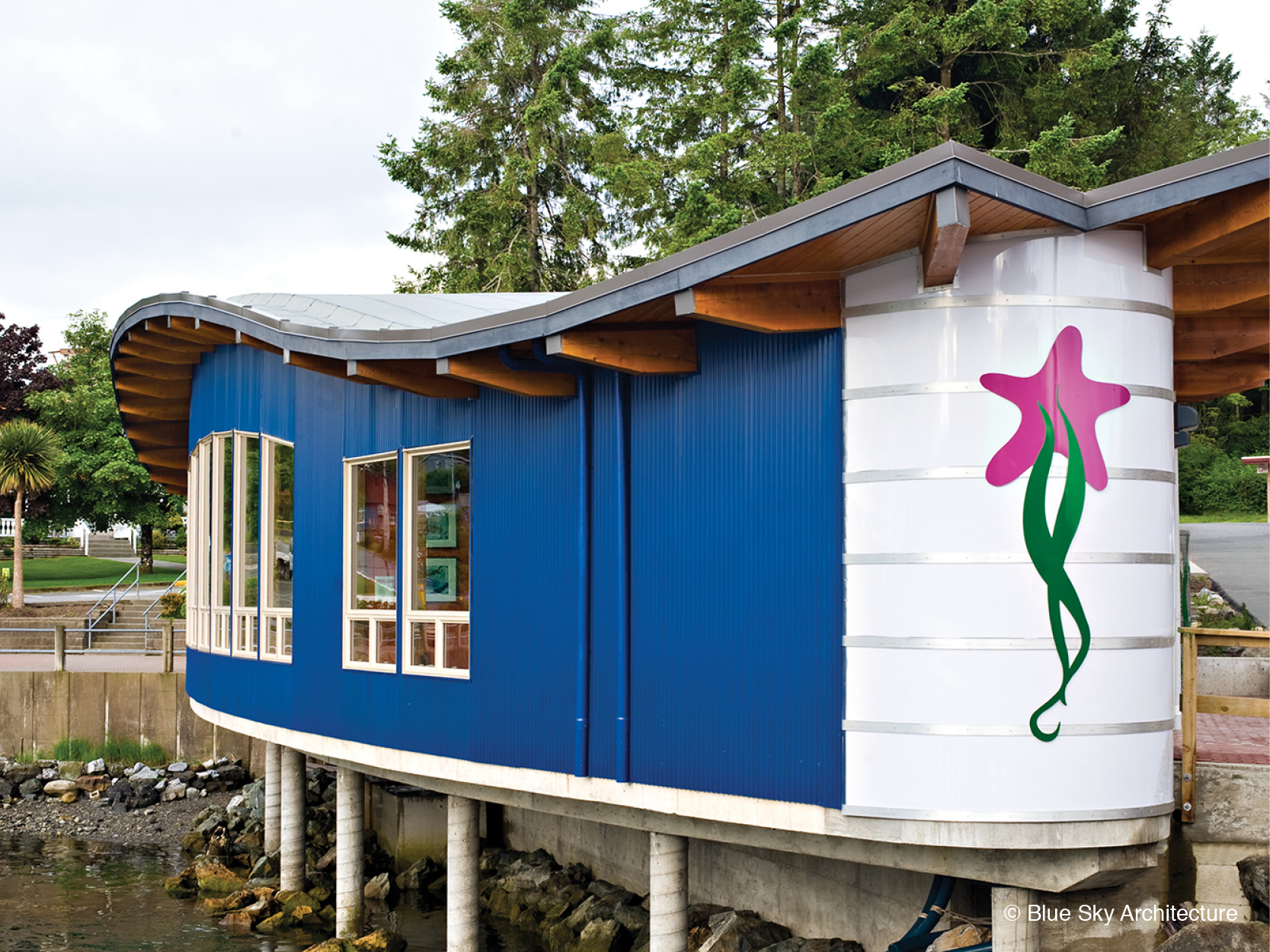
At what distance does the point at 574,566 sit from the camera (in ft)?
30.3

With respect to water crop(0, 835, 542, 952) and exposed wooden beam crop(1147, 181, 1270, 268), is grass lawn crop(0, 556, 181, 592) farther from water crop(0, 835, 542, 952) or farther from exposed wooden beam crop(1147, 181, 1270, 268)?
exposed wooden beam crop(1147, 181, 1270, 268)

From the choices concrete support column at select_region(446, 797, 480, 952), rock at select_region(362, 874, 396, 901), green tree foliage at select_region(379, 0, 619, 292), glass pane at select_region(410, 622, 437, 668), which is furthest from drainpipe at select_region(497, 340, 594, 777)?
green tree foliage at select_region(379, 0, 619, 292)

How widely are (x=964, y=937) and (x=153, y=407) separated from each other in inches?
555

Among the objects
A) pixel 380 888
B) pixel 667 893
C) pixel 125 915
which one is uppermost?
pixel 667 893

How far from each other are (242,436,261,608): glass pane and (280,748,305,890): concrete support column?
2211 mm

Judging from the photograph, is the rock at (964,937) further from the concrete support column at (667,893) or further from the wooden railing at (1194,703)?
the concrete support column at (667,893)

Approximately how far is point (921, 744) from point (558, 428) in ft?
12.2

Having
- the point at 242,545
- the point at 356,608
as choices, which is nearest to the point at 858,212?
the point at 356,608

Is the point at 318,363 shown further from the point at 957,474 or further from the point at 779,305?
the point at 957,474

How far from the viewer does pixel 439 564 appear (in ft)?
34.9

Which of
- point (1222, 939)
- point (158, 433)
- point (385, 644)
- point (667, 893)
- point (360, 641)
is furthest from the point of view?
point (158, 433)

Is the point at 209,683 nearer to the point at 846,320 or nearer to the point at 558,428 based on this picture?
the point at 558,428

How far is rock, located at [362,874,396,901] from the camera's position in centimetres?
1480

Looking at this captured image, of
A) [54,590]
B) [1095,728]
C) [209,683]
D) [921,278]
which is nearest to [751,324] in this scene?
[921,278]
